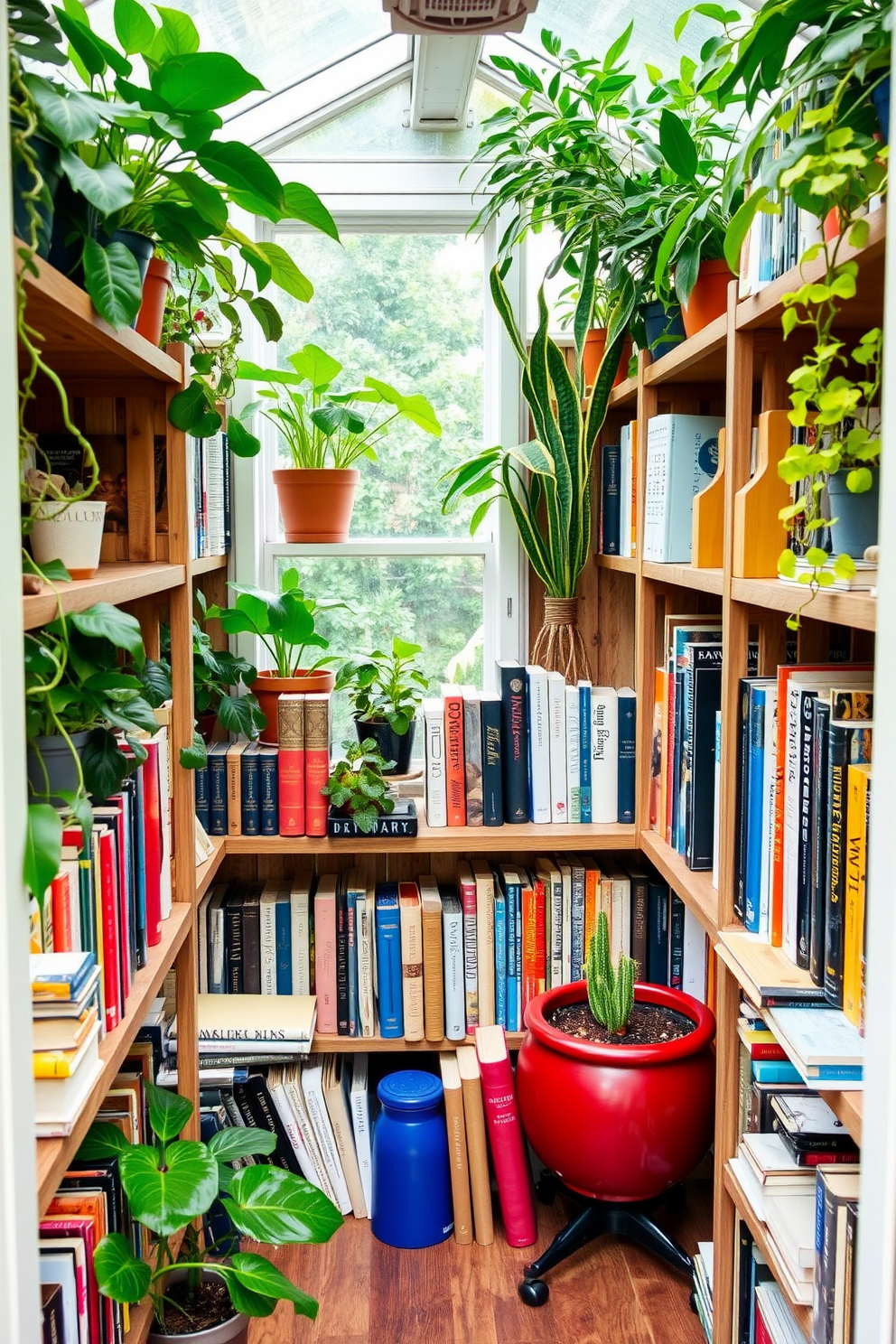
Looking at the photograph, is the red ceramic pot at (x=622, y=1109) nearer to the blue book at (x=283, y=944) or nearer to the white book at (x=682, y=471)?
the blue book at (x=283, y=944)

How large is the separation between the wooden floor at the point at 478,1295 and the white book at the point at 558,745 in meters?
0.88

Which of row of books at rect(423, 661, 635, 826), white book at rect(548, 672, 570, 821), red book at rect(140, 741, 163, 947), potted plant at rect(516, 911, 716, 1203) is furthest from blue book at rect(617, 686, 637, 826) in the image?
red book at rect(140, 741, 163, 947)

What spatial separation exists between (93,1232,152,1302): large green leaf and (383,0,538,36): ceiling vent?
1906 millimetres

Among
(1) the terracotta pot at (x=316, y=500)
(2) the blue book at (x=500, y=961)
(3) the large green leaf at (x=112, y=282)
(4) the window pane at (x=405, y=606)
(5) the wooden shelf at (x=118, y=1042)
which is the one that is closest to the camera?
(5) the wooden shelf at (x=118, y=1042)

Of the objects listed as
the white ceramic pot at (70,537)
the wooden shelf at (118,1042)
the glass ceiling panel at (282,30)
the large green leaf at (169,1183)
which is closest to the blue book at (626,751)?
the wooden shelf at (118,1042)

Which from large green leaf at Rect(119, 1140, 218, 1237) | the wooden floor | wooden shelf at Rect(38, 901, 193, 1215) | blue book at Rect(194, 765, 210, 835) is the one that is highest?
blue book at Rect(194, 765, 210, 835)

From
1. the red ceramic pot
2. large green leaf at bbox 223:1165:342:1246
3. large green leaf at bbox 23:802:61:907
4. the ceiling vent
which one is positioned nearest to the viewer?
large green leaf at bbox 23:802:61:907

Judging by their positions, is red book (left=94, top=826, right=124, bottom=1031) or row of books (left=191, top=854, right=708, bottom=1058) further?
row of books (left=191, top=854, right=708, bottom=1058)

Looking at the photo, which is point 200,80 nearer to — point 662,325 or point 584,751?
point 662,325

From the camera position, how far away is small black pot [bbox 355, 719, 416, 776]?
2.59 m

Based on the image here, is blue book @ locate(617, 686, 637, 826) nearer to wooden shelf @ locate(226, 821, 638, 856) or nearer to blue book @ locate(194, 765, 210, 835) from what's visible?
wooden shelf @ locate(226, 821, 638, 856)

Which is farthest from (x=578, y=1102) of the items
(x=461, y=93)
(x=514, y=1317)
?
(x=461, y=93)

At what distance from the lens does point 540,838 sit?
2.46 meters

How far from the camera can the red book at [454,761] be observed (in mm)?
2512
